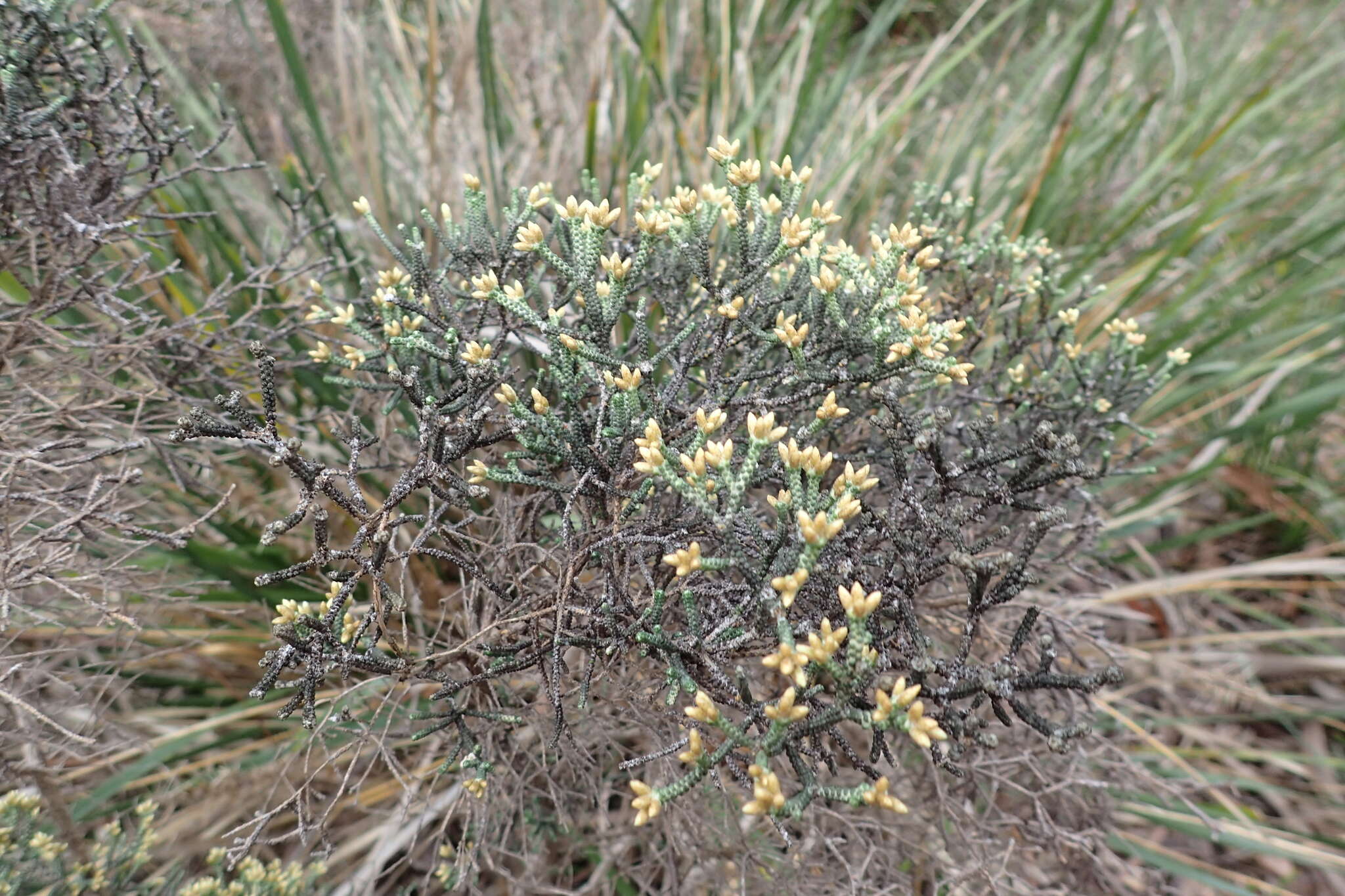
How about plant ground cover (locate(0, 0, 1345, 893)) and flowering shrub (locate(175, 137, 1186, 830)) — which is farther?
plant ground cover (locate(0, 0, 1345, 893))

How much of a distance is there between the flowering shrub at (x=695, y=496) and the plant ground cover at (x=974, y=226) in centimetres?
22

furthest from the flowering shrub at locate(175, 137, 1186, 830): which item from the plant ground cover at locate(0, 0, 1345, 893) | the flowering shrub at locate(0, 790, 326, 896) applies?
the flowering shrub at locate(0, 790, 326, 896)

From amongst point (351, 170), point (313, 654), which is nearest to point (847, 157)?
point (351, 170)

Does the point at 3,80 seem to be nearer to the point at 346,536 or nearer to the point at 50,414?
the point at 50,414

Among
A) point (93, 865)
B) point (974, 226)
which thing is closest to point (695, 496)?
point (93, 865)

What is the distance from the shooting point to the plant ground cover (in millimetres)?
1459

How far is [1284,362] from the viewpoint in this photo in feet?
6.44

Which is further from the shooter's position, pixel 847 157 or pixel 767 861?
pixel 847 157

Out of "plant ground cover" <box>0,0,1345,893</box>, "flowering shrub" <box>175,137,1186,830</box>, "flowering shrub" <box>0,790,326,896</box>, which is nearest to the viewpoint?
"flowering shrub" <box>175,137,1186,830</box>

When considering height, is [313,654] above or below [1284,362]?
above

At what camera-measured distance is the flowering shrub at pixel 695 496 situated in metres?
0.73

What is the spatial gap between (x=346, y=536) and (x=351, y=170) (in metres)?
1.36

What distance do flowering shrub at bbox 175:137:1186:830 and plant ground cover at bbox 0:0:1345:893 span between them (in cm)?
22

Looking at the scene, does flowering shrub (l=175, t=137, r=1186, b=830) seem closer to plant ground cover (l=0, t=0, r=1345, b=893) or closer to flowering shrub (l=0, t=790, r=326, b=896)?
plant ground cover (l=0, t=0, r=1345, b=893)
